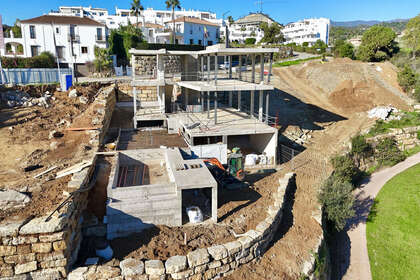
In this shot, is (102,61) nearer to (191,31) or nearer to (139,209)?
(191,31)

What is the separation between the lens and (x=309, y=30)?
114688mm

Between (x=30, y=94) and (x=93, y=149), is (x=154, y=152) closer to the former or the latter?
(x=93, y=149)

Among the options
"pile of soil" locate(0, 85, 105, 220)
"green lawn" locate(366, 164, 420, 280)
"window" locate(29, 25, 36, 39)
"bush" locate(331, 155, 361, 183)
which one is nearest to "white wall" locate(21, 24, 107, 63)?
"window" locate(29, 25, 36, 39)

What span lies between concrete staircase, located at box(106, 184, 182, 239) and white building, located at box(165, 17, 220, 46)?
5788cm

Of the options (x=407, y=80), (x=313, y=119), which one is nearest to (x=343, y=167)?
(x=313, y=119)

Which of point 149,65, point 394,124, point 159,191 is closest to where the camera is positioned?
point 159,191

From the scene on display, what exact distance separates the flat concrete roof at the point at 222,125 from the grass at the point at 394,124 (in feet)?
36.5

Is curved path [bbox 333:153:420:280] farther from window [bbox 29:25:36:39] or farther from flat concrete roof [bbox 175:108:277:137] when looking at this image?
window [bbox 29:25:36:39]

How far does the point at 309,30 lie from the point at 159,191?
117197mm

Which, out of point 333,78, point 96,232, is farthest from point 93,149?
point 333,78

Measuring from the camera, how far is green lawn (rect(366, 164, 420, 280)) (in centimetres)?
1539

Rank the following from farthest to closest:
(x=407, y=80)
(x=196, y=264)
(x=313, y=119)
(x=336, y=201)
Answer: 1. (x=407, y=80)
2. (x=313, y=119)
3. (x=336, y=201)
4. (x=196, y=264)

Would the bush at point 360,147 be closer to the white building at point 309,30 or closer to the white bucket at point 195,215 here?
the white bucket at point 195,215

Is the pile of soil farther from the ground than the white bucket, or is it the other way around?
the pile of soil
